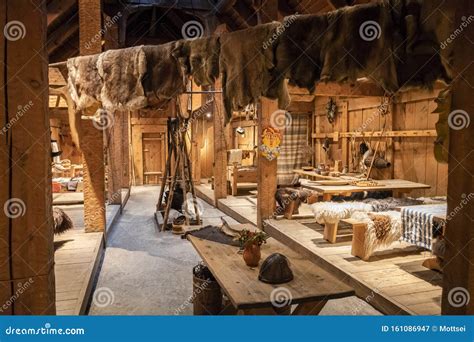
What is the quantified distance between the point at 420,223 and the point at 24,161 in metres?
3.73

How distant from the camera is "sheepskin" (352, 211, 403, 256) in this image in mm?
4461

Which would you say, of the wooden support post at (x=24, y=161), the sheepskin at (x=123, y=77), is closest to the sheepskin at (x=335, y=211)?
the sheepskin at (x=123, y=77)

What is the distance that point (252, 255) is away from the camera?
3.06 meters

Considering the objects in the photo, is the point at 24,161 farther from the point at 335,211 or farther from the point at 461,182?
the point at 335,211

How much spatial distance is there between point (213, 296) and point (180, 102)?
4.65 metres

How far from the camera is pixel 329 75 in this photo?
2.54 metres

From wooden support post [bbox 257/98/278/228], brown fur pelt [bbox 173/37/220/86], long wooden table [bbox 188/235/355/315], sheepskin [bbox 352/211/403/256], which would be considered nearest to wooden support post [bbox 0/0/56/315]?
long wooden table [bbox 188/235/355/315]

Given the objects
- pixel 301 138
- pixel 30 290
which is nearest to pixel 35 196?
pixel 30 290

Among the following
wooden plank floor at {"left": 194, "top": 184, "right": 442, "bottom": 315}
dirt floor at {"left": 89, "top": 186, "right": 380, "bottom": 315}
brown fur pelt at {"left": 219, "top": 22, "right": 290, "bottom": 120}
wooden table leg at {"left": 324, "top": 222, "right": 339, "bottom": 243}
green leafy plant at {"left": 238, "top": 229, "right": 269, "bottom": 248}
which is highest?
brown fur pelt at {"left": 219, "top": 22, "right": 290, "bottom": 120}

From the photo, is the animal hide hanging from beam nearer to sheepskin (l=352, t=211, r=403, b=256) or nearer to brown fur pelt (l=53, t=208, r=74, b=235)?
brown fur pelt (l=53, t=208, r=74, b=235)

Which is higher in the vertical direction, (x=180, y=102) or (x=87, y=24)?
(x=87, y=24)

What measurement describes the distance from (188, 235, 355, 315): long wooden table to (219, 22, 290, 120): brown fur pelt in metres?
1.28

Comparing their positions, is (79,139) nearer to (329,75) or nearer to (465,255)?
(329,75)

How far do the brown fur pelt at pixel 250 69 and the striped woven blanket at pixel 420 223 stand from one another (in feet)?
6.67
